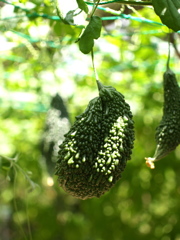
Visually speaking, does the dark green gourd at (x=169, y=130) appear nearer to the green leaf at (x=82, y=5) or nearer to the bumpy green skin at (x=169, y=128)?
the bumpy green skin at (x=169, y=128)

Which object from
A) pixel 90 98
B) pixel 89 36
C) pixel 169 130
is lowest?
pixel 90 98

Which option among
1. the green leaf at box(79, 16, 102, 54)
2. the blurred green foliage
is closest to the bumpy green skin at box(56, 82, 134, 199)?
the green leaf at box(79, 16, 102, 54)

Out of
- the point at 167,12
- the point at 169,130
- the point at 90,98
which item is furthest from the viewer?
the point at 90,98

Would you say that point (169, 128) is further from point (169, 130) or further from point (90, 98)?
point (90, 98)

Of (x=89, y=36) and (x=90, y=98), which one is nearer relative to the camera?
(x=89, y=36)

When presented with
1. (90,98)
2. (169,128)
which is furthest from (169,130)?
(90,98)
